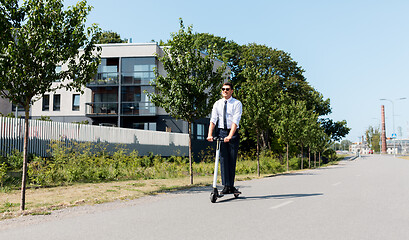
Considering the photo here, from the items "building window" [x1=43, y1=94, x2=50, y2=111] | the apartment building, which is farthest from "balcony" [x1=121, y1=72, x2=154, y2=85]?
"building window" [x1=43, y1=94, x2=50, y2=111]

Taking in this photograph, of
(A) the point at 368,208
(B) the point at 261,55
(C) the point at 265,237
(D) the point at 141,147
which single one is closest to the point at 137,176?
(A) the point at 368,208

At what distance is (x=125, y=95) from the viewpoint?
3525 cm

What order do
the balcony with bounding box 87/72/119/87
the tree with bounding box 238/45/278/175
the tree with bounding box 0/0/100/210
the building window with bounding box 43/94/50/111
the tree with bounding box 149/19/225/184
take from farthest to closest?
the building window with bounding box 43/94/50/111
the balcony with bounding box 87/72/119/87
the tree with bounding box 238/45/278/175
the tree with bounding box 149/19/225/184
the tree with bounding box 0/0/100/210

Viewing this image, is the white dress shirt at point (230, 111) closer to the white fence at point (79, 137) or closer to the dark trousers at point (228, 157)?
the dark trousers at point (228, 157)

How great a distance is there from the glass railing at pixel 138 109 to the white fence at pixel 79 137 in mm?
4322

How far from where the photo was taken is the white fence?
51.0 ft

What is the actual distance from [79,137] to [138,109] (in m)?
14.1

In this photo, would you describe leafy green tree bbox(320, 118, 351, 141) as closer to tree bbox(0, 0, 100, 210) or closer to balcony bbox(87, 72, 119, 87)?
balcony bbox(87, 72, 119, 87)

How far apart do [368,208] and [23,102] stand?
6.98m

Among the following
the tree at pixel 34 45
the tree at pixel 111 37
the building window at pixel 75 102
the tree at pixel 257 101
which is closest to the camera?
the tree at pixel 34 45

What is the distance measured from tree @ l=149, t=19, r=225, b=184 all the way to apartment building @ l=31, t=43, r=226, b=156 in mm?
21773

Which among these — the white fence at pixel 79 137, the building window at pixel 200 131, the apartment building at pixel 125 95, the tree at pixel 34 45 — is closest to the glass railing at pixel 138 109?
the apartment building at pixel 125 95

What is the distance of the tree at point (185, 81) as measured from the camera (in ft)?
38.1

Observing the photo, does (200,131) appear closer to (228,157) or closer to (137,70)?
(137,70)
